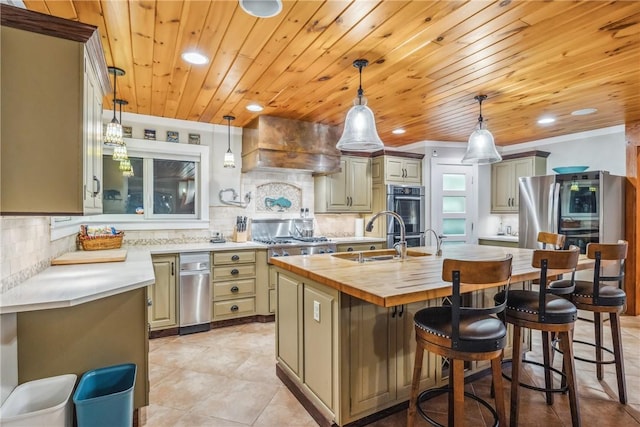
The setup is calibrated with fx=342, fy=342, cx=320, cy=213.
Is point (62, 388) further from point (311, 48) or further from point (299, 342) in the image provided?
point (311, 48)

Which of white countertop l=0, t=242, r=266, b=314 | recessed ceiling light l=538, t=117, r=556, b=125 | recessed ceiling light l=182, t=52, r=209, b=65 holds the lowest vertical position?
white countertop l=0, t=242, r=266, b=314

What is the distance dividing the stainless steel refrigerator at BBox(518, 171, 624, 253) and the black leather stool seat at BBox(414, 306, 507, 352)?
11.3 ft

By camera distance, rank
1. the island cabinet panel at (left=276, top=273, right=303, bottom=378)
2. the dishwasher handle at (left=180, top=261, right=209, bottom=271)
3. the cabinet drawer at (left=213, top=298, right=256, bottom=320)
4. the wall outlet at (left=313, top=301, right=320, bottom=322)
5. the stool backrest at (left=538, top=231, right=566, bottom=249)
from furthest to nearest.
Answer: the cabinet drawer at (left=213, top=298, right=256, bottom=320) → the dishwasher handle at (left=180, top=261, right=209, bottom=271) → the stool backrest at (left=538, top=231, right=566, bottom=249) → the island cabinet panel at (left=276, top=273, right=303, bottom=378) → the wall outlet at (left=313, top=301, right=320, bottom=322)

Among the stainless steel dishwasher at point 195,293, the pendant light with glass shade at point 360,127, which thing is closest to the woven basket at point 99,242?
the stainless steel dishwasher at point 195,293

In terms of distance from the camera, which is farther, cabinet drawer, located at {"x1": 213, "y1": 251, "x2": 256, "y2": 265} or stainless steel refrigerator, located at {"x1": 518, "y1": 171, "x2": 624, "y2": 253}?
stainless steel refrigerator, located at {"x1": 518, "y1": 171, "x2": 624, "y2": 253}

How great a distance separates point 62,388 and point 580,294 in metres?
3.13

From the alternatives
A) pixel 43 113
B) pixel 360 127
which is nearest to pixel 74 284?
pixel 43 113

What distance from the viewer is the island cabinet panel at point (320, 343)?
196cm

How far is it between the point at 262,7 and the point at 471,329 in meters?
1.94

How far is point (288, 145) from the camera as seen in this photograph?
4062mm

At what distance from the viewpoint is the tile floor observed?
2139 millimetres

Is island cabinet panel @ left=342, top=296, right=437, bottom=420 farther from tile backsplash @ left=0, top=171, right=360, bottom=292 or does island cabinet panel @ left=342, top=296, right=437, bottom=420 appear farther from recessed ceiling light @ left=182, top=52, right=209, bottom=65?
recessed ceiling light @ left=182, top=52, right=209, bottom=65

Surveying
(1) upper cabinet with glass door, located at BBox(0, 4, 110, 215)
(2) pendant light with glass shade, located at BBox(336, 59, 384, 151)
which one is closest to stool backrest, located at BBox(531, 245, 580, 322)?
(2) pendant light with glass shade, located at BBox(336, 59, 384, 151)

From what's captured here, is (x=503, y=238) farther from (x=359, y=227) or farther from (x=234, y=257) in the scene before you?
(x=234, y=257)
